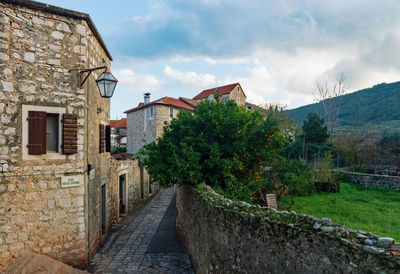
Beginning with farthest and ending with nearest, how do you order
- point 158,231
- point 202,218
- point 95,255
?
point 158,231
point 95,255
point 202,218

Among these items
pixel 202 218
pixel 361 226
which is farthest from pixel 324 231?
pixel 361 226

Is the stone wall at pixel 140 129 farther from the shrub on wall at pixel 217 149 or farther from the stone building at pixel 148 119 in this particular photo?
the shrub on wall at pixel 217 149

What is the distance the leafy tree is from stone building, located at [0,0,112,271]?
2658 centimetres

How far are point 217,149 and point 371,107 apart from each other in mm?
59744

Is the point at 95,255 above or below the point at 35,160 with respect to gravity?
below

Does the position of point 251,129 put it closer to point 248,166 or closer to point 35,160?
point 248,166

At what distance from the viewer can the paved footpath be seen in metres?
7.37

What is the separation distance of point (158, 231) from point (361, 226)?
8137 millimetres

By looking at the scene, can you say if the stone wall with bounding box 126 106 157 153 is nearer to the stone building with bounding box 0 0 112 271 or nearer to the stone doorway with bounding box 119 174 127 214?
the stone doorway with bounding box 119 174 127 214

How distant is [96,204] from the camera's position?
8484mm

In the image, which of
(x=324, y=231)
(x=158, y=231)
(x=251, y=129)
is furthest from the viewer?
(x=158, y=231)

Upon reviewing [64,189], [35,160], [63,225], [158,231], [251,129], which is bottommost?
[158,231]

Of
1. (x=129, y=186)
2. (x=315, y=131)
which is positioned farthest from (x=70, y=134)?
(x=315, y=131)

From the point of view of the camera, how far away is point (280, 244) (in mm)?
3428
